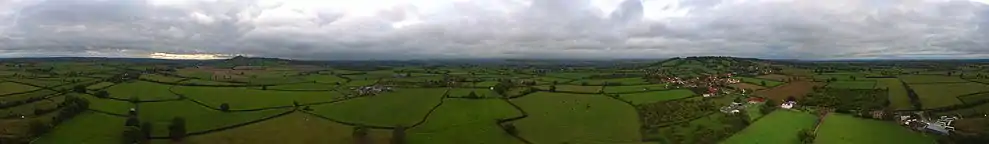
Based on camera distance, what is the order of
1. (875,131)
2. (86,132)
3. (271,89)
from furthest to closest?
(271,89) → (86,132) → (875,131)

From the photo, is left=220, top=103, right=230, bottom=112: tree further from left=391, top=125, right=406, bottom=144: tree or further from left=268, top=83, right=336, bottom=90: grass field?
left=268, top=83, right=336, bottom=90: grass field

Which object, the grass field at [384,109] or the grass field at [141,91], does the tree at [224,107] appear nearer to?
the grass field at [384,109]

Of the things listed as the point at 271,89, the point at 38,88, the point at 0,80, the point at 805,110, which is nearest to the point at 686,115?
the point at 805,110

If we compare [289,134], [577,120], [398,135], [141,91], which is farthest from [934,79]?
[141,91]

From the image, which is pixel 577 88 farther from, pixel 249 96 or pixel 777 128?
pixel 777 128

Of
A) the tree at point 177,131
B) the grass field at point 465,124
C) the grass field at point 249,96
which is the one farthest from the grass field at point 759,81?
the tree at point 177,131

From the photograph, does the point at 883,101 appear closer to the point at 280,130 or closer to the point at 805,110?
the point at 805,110
